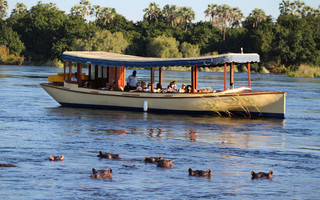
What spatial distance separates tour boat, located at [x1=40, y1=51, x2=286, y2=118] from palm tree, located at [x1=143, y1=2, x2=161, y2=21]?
428 ft

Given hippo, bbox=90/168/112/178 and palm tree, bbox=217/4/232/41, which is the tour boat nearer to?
hippo, bbox=90/168/112/178

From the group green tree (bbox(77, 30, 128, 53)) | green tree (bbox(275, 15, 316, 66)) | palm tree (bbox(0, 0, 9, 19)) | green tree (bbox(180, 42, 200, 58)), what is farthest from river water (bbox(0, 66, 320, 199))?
palm tree (bbox(0, 0, 9, 19))

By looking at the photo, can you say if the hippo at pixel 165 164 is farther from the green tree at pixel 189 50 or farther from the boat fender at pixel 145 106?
the green tree at pixel 189 50

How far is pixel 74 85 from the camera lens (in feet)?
104

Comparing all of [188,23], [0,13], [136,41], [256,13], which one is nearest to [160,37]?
[136,41]

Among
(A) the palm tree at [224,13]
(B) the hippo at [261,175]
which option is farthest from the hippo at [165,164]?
(A) the palm tree at [224,13]

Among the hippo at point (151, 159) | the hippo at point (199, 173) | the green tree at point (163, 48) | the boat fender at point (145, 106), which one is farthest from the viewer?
the green tree at point (163, 48)

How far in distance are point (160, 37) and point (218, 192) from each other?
365 feet

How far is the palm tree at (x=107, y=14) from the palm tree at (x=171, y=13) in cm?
1345

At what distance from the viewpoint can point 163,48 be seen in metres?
119

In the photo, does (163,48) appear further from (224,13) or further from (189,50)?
(224,13)

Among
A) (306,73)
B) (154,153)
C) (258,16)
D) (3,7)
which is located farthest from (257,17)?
(154,153)

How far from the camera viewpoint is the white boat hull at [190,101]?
28.4 metres

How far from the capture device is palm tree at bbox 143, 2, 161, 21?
161875 millimetres
